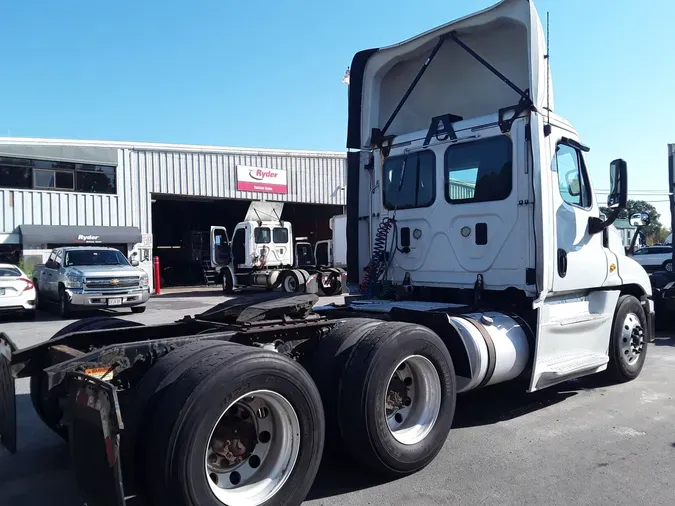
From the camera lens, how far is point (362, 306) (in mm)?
5863

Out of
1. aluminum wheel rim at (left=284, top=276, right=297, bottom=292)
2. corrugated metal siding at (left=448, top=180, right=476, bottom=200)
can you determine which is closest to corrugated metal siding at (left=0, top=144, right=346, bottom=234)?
aluminum wheel rim at (left=284, top=276, right=297, bottom=292)

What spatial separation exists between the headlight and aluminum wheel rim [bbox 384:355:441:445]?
39.1 feet

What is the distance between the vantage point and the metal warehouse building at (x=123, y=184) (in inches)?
867

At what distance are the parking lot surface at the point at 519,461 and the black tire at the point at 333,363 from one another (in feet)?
1.35

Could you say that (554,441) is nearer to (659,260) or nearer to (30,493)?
(30,493)

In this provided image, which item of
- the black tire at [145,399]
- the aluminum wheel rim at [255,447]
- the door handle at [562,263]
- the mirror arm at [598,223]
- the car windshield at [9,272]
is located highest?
the mirror arm at [598,223]

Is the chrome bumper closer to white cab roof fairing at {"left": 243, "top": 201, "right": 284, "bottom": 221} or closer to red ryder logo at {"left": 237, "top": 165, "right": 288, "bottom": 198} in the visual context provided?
white cab roof fairing at {"left": 243, "top": 201, "right": 284, "bottom": 221}

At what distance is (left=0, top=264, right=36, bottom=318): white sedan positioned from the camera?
1341 centimetres

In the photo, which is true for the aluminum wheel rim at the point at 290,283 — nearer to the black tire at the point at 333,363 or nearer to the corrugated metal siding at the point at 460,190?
the corrugated metal siding at the point at 460,190

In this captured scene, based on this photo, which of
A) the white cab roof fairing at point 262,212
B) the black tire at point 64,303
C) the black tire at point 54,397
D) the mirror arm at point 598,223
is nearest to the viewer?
the black tire at point 54,397

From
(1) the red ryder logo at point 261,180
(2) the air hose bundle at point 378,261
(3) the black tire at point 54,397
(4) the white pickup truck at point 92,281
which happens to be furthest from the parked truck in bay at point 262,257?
(3) the black tire at point 54,397

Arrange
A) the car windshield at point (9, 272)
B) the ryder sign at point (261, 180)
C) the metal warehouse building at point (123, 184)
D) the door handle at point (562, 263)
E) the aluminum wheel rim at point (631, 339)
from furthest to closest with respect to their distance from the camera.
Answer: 1. the ryder sign at point (261, 180)
2. the metal warehouse building at point (123, 184)
3. the car windshield at point (9, 272)
4. the aluminum wheel rim at point (631, 339)
5. the door handle at point (562, 263)

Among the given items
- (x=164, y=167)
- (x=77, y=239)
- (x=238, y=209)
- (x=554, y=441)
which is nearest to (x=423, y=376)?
(x=554, y=441)

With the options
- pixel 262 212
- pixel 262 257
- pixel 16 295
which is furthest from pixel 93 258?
pixel 262 212
